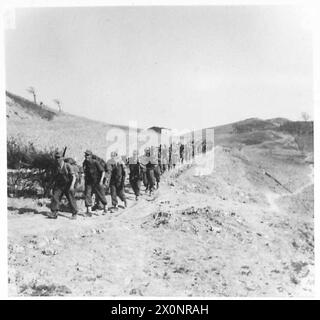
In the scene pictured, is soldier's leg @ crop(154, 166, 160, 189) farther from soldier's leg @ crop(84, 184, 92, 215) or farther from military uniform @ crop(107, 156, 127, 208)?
soldier's leg @ crop(84, 184, 92, 215)

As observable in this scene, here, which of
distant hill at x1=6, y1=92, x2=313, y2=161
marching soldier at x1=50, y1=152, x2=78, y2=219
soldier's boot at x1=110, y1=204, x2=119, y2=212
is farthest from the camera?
distant hill at x1=6, y1=92, x2=313, y2=161

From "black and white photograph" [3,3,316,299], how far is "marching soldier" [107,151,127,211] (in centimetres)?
2

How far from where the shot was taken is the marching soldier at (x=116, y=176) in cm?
995

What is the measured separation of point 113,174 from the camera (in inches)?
396

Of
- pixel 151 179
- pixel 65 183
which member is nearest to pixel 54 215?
pixel 65 183

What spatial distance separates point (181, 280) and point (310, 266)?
247cm

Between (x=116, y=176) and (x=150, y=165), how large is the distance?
901 mm

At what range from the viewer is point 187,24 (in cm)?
938

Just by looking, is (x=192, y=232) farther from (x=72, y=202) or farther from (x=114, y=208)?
(x=72, y=202)

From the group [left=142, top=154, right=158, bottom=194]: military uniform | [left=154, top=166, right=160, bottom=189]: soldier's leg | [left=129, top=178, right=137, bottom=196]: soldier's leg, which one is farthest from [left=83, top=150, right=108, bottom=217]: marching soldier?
[left=154, top=166, right=160, bottom=189]: soldier's leg

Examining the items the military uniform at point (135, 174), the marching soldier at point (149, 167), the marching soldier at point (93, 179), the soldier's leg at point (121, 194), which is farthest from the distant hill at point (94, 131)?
the soldier's leg at point (121, 194)

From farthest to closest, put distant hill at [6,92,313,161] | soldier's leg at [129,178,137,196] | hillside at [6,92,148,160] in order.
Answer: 1. soldier's leg at [129,178,137,196]
2. hillside at [6,92,148,160]
3. distant hill at [6,92,313,161]

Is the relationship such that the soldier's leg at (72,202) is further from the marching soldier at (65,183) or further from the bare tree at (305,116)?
the bare tree at (305,116)

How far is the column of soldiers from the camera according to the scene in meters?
9.45
